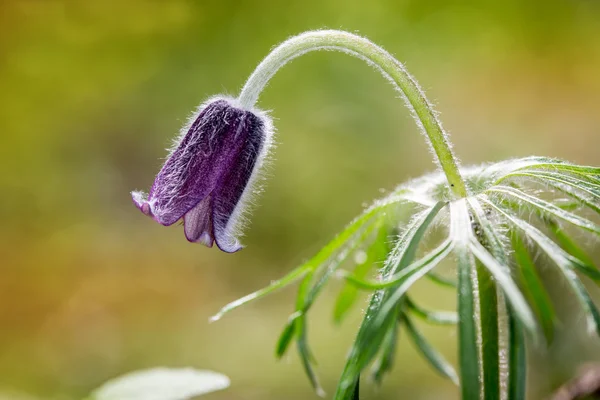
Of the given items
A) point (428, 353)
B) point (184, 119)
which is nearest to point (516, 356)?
point (428, 353)

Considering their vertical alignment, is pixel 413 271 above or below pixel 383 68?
below

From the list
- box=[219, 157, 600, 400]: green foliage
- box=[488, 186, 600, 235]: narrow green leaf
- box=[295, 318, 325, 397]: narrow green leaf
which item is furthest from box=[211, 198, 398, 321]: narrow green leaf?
box=[488, 186, 600, 235]: narrow green leaf

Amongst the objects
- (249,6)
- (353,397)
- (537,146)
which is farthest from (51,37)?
(353,397)

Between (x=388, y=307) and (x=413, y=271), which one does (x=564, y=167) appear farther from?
(x=388, y=307)

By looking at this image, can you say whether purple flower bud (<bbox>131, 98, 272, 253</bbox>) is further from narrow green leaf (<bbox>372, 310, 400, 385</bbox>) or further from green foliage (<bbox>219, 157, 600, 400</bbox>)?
narrow green leaf (<bbox>372, 310, 400, 385</bbox>)

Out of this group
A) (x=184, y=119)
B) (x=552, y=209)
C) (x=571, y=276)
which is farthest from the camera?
(x=184, y=119)

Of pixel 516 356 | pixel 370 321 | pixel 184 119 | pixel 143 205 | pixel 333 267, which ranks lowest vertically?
pixel 516 356

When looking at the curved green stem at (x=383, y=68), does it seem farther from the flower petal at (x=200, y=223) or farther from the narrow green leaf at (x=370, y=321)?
the flower petal at (x=200, y=223)

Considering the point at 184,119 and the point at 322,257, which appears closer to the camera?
the point at 322,257
